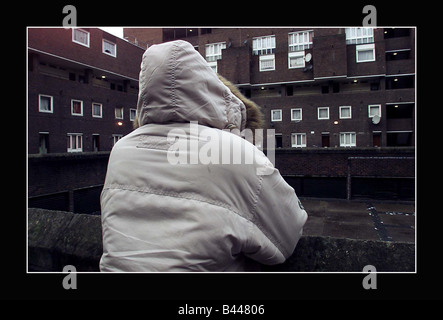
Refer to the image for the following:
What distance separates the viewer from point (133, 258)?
4.00 ft

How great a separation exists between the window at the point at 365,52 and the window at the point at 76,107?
2461 centimetres

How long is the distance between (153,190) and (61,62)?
25.7 m

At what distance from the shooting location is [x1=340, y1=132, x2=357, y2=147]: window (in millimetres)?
28516

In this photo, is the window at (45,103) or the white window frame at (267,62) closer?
the window at (45,103)

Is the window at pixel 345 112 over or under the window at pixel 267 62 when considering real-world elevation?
under

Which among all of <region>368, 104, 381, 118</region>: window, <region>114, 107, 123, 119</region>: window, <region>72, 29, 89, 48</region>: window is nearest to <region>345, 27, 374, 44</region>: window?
<region>368, 104, 381, 118</region>: window

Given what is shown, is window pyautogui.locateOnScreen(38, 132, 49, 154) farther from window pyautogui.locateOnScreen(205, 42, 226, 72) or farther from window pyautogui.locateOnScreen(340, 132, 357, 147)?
window pyautogui.locateOnScreen(340, 132, 357, 147)

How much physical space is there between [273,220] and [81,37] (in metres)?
26.4

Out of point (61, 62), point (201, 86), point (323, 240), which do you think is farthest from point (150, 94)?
point (61, 62)

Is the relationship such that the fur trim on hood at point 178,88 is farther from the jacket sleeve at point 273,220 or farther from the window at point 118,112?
the window at point 118,112

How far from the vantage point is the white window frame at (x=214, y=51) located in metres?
32.5

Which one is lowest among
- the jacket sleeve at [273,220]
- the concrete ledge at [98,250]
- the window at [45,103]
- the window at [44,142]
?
the concrete ledge at [98,250]

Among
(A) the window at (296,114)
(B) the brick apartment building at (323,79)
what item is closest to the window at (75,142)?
(B) the brick apartment building at (323,79)

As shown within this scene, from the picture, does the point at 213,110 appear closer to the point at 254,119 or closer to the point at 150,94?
the point at 150,94
